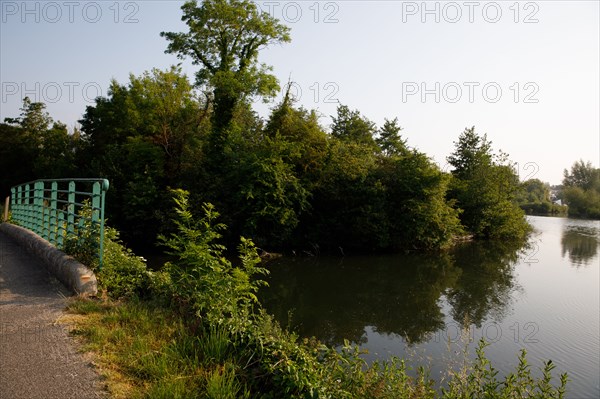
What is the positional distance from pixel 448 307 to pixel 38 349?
34.7 ft

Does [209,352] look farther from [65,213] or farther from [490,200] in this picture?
[490,200]

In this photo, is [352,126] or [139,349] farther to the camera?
[352,126]

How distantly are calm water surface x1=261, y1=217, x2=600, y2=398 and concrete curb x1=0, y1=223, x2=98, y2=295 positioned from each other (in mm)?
2790

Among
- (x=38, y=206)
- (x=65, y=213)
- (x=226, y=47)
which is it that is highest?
(x=226, y=47)

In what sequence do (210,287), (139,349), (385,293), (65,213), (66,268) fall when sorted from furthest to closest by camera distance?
(385,293), (65,213), (66,268), (210,287), (139,349)

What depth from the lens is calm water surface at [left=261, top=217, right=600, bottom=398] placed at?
26.4 ft

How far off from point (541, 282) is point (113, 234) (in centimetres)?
1516

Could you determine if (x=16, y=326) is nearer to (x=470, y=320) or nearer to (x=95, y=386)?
(x=95, y=386)

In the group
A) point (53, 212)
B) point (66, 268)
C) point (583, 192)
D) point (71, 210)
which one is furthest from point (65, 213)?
point (583, 192)

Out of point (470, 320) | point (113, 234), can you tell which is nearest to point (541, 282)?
point (470, 320)

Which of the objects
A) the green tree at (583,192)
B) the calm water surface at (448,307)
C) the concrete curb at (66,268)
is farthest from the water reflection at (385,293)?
the green tree at (583,192)

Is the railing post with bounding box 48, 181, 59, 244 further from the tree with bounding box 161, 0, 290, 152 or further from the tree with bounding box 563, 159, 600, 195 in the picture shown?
the tree with bounding box 563, 159, 600, 195

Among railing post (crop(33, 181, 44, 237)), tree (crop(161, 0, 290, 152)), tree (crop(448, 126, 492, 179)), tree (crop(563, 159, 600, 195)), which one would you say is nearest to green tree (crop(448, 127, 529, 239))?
tree (crop(448, 126, 492, 179))

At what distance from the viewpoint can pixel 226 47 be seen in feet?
76.5
